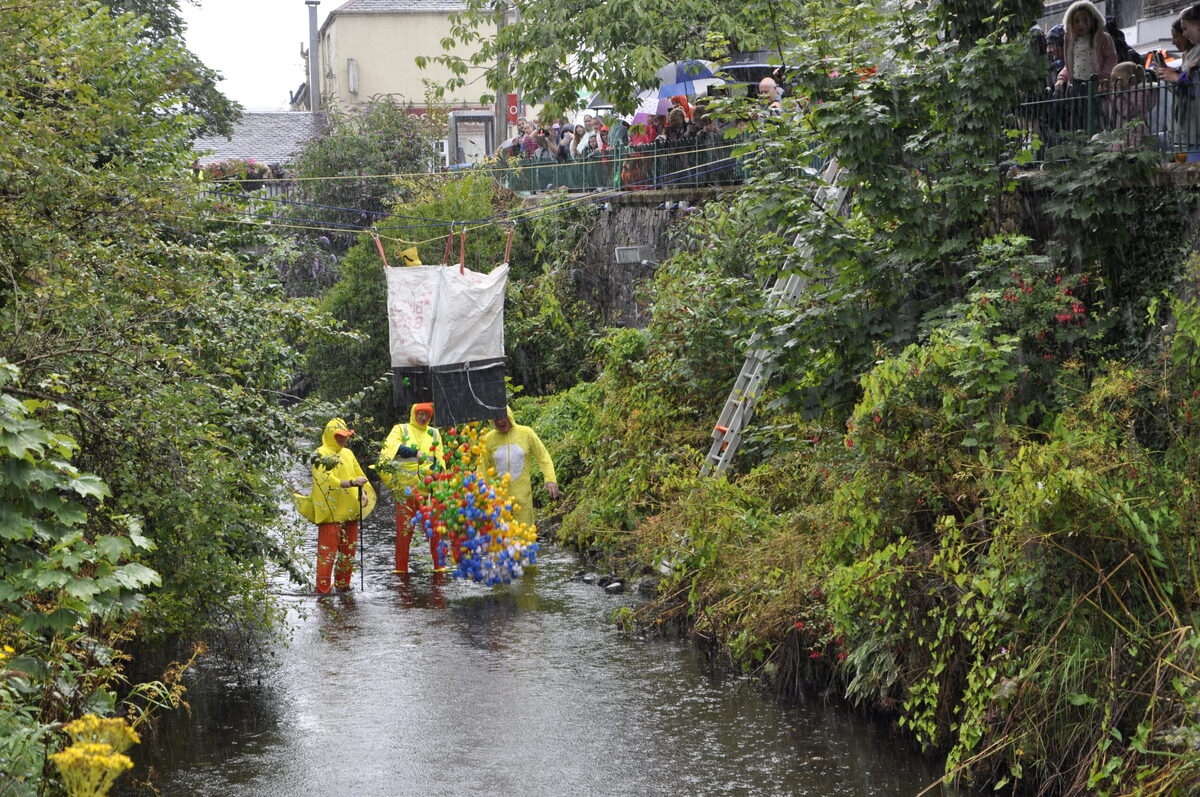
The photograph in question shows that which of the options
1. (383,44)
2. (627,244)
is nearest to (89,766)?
(627,244)

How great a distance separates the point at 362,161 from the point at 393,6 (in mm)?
23704

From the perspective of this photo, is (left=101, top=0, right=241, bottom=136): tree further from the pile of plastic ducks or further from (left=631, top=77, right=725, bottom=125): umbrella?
the pile of plastic ducks

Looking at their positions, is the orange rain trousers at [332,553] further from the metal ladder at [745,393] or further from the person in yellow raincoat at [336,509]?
the metal ladder at [745,393]

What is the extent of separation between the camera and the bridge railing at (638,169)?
18.6 metres

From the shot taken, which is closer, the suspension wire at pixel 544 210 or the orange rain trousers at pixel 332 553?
the orange rain trousers at pixel 332 553

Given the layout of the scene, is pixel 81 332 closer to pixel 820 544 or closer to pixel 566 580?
pixel 820 544

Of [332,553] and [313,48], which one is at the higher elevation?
[313,48]

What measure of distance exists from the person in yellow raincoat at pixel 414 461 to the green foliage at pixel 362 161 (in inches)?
667

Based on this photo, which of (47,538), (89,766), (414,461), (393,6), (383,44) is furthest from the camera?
(383,44)

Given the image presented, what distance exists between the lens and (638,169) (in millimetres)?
20859

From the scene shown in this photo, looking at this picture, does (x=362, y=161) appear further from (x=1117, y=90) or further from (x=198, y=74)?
(x=1117, y=90)

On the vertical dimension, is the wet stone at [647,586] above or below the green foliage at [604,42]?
below

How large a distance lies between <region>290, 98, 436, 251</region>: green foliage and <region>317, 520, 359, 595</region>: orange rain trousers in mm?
17707

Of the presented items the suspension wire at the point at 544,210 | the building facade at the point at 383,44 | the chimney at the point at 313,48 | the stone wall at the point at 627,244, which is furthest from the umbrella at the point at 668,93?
the chimney at the point at 313,48
